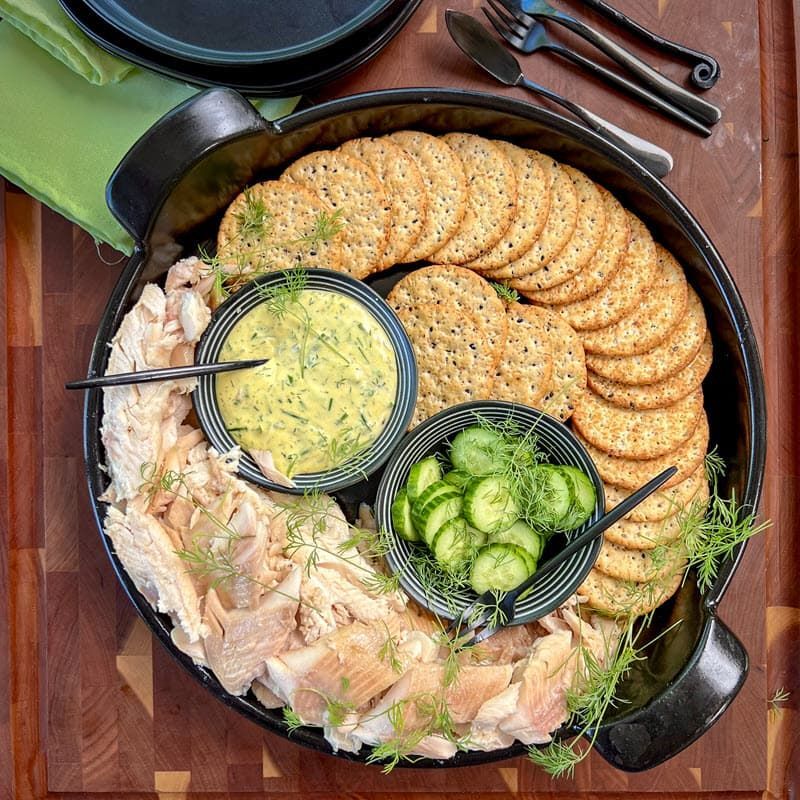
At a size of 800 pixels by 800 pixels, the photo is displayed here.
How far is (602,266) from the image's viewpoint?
2.75 meters

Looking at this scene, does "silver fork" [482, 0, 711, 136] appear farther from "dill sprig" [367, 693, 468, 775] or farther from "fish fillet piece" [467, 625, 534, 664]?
"dill sprig" [367, 693, 468, 775]

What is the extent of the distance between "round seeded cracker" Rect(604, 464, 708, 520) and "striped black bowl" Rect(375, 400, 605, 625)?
0.60 feet

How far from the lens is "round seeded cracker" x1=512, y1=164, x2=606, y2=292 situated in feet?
8.93

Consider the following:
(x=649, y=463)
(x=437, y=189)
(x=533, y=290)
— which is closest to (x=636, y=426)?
(x=649, y=463)

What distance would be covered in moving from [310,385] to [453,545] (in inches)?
25.0

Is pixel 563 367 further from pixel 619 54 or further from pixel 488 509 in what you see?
pixel 619 54

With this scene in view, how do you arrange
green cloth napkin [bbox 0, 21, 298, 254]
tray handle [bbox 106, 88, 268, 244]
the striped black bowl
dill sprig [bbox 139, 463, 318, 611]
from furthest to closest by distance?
1. green cloth napkin [bbox 0, 21, 298, 254]
2. the striped black bowl
3. dill sprig [bbox 139, 463, 318, 611]
4. tray handle [bbox 106, 88, 268, 244]

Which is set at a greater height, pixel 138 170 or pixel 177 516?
pixel 138 170

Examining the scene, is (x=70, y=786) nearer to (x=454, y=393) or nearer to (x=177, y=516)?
(x=177, y=516)

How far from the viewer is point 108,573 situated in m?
2.97

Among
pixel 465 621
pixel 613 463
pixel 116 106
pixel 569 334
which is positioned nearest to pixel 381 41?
pixel 116 106

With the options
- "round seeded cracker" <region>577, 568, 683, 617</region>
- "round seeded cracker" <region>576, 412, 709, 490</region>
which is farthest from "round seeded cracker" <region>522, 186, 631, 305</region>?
"round seeded cracker" <region>577, 568, 683, 617</region>

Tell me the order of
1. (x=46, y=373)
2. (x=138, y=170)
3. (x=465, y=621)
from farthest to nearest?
(x=46, y=373) → (x=465, y=621) → (x=138, y=170)

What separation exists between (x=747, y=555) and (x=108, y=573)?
217 centimetres
